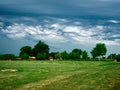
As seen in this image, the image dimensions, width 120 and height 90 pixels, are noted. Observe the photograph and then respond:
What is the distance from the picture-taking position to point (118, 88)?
17031mm

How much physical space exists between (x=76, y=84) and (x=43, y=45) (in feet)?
437

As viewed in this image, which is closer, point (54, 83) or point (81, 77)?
point (54, 83)

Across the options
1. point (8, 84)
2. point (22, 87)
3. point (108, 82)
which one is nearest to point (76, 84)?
point (108, 82)

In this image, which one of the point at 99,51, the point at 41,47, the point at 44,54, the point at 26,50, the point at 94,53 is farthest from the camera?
the point at 26,50

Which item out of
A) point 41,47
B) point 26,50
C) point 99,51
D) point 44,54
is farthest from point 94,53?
point 26,50

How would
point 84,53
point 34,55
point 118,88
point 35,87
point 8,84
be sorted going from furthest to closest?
point 34,55 → point 84,53 → point 8,84 → point 35,87 → point 118,88

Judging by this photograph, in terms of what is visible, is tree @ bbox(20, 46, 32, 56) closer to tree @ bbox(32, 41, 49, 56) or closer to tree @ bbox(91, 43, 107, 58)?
tree @ bbox(32, 41, 49, 56)

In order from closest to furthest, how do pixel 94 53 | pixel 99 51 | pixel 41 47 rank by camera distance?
pixel 94 53 → pixel 99 51 → pixel 41 47

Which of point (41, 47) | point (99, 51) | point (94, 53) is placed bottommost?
point (94, 53)

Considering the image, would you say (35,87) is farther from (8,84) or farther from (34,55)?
(34,55)

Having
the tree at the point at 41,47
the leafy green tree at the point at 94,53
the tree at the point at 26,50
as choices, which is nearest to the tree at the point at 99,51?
the leafy green tree at the point at 94,53

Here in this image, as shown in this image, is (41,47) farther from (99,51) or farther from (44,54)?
(99,51)

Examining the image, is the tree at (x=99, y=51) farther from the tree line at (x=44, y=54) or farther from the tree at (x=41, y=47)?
the tree at (x=41, y=47)

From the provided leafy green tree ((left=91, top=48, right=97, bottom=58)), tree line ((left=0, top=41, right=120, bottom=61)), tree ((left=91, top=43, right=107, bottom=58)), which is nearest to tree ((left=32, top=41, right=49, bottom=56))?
tree line ((left=0, top=41, right=120, bottom=61))
